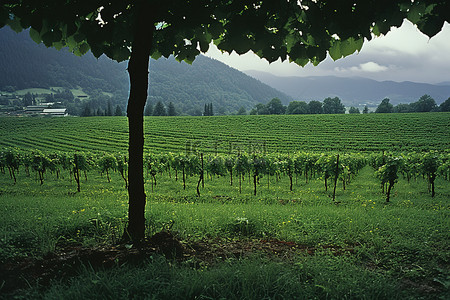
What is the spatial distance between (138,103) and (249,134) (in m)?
44.4

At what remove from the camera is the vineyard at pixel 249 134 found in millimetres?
36906

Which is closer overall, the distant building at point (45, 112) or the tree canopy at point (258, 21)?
the tree canopy at point (258, 21)

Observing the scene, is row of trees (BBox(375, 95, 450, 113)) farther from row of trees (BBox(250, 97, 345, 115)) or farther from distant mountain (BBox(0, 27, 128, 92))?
distant mountain (BBox(0, 27, 128, 92))

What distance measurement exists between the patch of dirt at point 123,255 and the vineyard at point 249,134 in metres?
26.3

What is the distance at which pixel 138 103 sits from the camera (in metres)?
3.30

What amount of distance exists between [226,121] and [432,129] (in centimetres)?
3719

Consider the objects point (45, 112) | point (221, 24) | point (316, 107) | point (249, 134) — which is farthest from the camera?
point (316, 107)

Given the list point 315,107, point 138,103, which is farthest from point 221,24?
point 315,107

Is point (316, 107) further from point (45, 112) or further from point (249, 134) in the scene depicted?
point (45, 112)

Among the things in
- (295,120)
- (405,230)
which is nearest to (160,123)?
(295,120)

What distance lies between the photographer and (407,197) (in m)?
13.1

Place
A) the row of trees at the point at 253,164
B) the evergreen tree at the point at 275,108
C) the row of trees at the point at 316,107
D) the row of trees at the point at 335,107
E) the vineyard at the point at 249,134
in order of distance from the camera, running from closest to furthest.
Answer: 1. the row of trees at the point at 253,164
2. the vineyard at the point at 249,134
3. the row of trees at the point at 335,107
4. the row of trees at the point at 316,107
5. the evergreen tree at the point at 275,108

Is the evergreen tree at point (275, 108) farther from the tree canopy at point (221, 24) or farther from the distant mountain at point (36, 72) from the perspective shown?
the distant mountain at point (36, 72)

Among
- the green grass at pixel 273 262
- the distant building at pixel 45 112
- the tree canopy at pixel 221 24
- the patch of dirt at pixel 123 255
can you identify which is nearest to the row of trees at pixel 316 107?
the distant building at pixel 45 112
